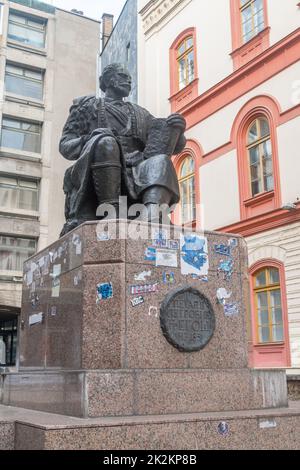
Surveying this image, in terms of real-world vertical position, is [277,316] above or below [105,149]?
below

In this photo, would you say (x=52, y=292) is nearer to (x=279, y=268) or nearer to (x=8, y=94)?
(x=279, y=268)

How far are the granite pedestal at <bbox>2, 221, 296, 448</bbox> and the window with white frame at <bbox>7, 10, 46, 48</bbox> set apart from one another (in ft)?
90.8

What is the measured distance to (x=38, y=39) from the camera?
30.4m

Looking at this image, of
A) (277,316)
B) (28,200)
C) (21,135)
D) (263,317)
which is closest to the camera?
(277,316)

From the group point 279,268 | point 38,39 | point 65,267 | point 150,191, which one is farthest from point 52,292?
point 38,39

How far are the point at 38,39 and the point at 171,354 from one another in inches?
1151

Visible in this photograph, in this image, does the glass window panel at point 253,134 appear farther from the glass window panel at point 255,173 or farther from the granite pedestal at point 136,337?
the granite pedestal at point 136,337

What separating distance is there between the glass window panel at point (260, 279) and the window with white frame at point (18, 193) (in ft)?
52.2

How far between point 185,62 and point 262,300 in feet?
28.5

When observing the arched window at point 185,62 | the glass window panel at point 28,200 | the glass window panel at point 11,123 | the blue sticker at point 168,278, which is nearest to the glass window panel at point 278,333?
the arched window at point 185,62

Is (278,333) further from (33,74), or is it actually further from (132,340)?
(33,74)

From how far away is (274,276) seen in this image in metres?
13.6

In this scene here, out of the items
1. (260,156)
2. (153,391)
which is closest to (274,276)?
(260,156)

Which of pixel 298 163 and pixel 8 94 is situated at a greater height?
pixel 8 94
